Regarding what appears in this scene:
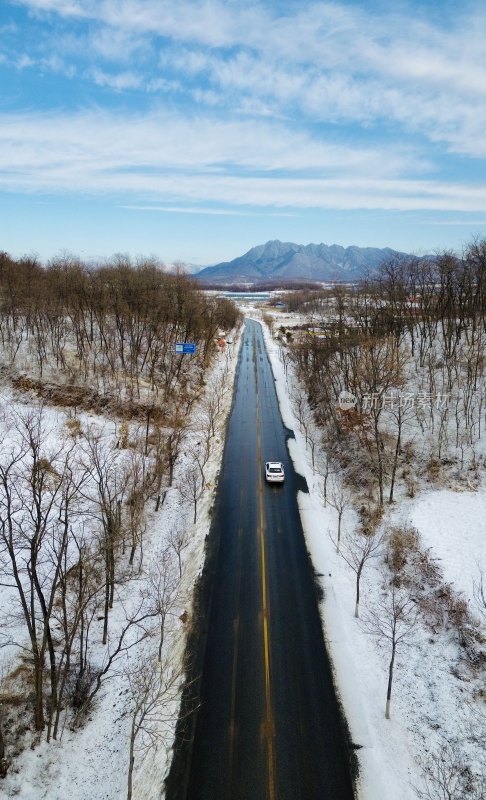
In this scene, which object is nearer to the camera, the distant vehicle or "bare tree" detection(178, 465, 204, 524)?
"bare tree" detection(178, 465, 204, 524)

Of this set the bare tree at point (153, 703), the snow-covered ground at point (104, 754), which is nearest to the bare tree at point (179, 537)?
the snow-covered ground at point (104, 754)

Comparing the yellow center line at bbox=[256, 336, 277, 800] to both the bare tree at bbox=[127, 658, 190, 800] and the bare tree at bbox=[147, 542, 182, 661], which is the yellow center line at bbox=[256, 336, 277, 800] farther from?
the bare tree at bbox=[147, 542, 182, 661]

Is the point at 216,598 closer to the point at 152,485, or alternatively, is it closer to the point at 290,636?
the point at 290,636

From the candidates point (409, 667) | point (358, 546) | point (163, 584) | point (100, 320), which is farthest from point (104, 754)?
point (100, 320)

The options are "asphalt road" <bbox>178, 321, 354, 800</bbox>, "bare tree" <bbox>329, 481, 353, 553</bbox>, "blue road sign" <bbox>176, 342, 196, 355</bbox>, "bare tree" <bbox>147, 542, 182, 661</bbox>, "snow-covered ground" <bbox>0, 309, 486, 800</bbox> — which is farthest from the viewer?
"blue road sign" <bbox>176, 342, 196, 355</bbox>

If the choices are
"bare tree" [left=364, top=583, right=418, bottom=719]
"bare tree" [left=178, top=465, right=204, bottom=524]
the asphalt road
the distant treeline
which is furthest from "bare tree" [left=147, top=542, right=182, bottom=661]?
the distant treeline

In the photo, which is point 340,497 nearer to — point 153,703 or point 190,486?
point 190,486

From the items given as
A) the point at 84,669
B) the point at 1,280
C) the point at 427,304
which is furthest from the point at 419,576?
the point at 1,280
